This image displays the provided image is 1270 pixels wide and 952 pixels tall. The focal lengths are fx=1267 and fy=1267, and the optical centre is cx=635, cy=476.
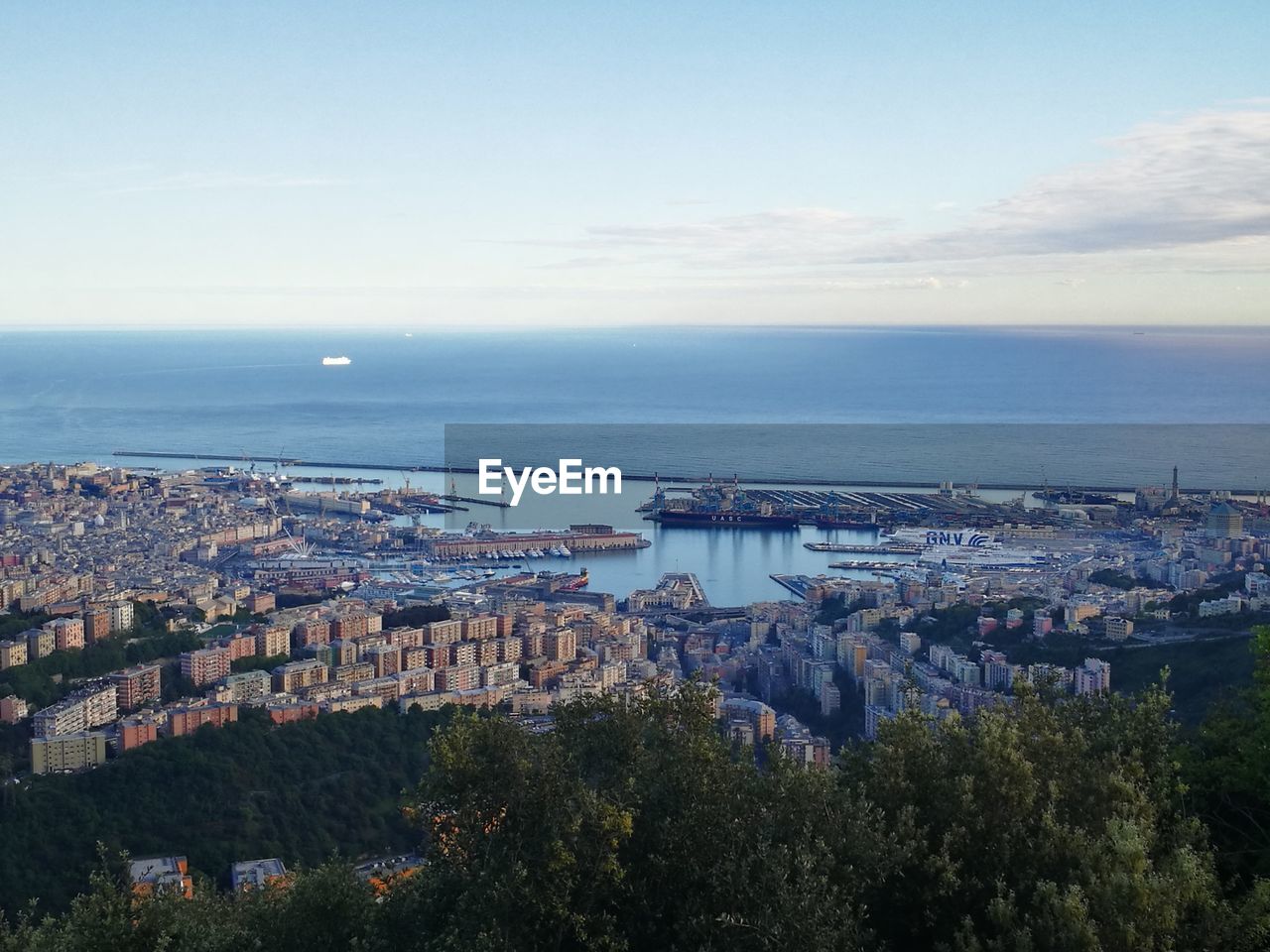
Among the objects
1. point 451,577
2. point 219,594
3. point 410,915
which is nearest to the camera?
point 410,915

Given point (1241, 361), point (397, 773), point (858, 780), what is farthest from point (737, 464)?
point (1241, 361)

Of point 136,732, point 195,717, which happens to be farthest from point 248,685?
point 136,732

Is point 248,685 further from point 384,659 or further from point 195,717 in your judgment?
point 384,659

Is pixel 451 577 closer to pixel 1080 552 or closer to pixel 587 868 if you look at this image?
pixel 1080 552

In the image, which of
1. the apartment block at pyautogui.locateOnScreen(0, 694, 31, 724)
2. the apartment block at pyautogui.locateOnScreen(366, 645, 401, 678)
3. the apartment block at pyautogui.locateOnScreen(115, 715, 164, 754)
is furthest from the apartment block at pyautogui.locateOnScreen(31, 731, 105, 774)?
the apartment block at pyautogui.locateOnScreen(366, 645, 401, 678)

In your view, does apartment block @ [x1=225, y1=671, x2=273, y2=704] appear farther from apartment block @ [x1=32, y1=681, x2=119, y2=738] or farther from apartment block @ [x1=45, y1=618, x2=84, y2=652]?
apartment block @ [x1=45, y1=618, x2=84, y2=652]

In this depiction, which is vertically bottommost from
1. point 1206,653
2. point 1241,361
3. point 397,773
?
point 397,773
